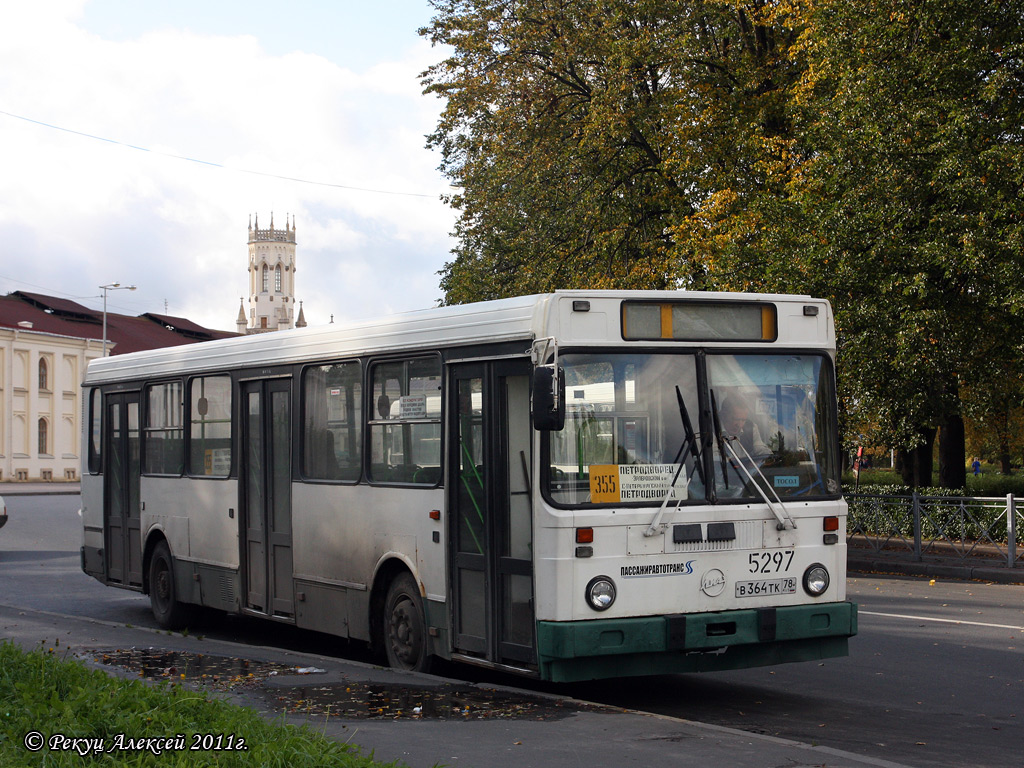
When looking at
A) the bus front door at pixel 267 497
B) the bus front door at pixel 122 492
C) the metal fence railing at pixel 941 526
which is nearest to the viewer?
the bus front door at pixel 267 497

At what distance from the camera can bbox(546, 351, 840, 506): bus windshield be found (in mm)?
8117

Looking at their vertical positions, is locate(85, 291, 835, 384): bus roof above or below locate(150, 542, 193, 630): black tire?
above

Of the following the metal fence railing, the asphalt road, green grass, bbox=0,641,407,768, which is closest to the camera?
green grass, bbox=0,641,407,768

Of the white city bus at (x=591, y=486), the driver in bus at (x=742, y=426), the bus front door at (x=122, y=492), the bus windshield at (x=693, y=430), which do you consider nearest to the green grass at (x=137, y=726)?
the white city bus at (x=591, y=486)

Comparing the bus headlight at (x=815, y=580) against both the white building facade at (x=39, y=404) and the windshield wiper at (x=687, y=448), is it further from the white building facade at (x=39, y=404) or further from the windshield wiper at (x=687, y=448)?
the white building facade at (x=39, y=404)

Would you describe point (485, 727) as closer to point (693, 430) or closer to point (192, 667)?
point (693, 430)

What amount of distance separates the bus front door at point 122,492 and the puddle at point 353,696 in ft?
16.4

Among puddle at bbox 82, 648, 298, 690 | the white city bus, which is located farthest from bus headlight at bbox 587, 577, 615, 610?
puddle at bbox 82, 648, 298, 690

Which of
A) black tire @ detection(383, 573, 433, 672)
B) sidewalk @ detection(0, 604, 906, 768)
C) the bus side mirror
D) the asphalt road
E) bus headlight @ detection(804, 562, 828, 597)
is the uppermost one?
the bus side mirror

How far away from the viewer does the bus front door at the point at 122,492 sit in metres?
14.4

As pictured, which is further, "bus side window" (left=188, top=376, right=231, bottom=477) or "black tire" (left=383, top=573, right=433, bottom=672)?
"bus side window" (left=188, top=376, right=231, bottom=477)

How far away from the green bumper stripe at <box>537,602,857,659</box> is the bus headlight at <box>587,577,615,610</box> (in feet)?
0.33

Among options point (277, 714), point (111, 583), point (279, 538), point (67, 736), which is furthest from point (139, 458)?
point (67, 736)

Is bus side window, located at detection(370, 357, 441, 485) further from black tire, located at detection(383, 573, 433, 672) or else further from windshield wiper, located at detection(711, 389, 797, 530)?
windshield wiper, located at detection(711, 389, 797, 530)
